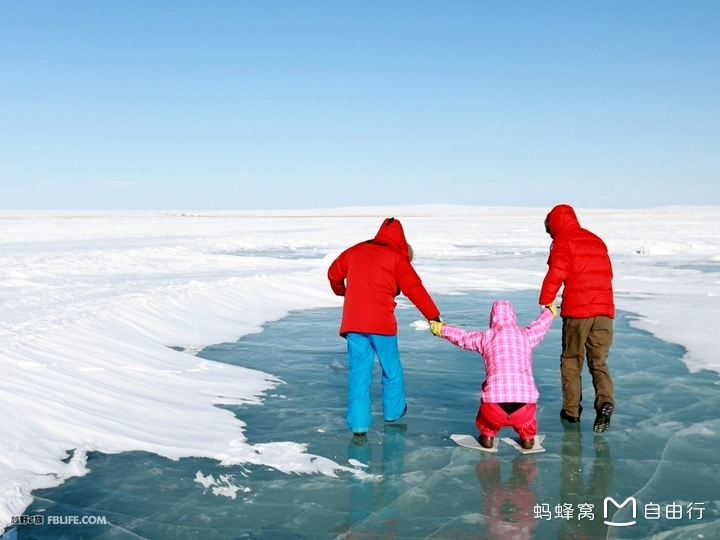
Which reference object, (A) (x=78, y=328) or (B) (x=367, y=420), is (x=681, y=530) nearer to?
(B) (x=367, y=420)

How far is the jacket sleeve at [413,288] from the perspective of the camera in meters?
4.90

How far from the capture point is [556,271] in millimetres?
5098

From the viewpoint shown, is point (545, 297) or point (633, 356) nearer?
point (545, 297)

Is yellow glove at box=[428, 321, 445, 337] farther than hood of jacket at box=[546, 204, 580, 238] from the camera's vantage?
No

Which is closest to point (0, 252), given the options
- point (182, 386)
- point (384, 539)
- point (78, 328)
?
point (78, 328)

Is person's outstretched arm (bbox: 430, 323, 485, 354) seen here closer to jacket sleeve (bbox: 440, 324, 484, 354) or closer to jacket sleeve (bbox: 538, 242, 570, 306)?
jacket sleeve (bbox: 440, 324, 484, 354)

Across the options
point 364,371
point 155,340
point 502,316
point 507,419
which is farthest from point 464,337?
point 155,340

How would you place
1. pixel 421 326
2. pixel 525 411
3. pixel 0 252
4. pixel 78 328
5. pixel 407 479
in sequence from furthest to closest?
pixel 0 252, pixel 421 326, pixel 78 328, pixel 525 411, pixel 407 479

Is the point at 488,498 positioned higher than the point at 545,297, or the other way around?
the point at 545,297

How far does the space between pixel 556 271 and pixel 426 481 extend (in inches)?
75.8

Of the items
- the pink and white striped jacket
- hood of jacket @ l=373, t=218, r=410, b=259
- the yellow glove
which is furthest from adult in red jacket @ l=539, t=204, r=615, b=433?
hood of jacket @ l=373, t=218, r=410, b=259

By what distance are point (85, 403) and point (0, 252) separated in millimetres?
19064

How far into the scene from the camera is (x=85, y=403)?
514 cm

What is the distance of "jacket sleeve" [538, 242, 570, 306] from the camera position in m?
5.04
